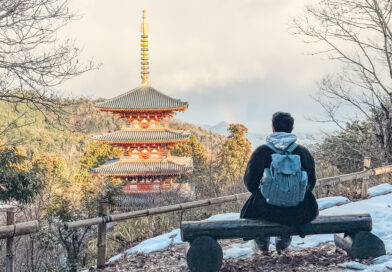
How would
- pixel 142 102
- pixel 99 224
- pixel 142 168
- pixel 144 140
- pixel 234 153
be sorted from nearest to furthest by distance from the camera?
pixel 99 224
pixel 144 140
pixel 142 168
pixel 142 102
pixel 234 153

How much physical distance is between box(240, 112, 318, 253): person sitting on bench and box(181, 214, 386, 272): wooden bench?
0.10 m

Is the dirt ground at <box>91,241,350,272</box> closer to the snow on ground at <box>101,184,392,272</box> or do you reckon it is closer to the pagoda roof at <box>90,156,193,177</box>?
the snow on ground at <box>101,184,392,272</box>

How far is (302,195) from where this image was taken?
4.01m

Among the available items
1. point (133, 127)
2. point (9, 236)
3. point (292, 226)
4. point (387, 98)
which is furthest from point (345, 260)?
point (133, 127)

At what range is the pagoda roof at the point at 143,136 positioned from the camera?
76.9 feet

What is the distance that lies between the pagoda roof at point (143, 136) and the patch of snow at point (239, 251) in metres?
18.2

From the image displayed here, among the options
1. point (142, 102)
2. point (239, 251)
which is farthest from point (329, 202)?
point (142, 102)

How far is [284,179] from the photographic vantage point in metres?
3.92

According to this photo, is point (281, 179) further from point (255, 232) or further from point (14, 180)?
point (14, 180)

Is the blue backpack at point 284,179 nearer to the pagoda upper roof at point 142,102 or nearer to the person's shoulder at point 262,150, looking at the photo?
the person's shoulder at point 262,150

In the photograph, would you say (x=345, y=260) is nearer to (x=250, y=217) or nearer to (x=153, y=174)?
(x=250, y=217)

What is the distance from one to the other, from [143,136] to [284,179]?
66.0ft

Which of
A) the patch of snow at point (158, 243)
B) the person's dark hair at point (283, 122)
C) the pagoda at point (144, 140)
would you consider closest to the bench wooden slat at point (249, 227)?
the person's dark hair at point (283, 122)

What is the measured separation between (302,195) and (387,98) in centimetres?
1012
